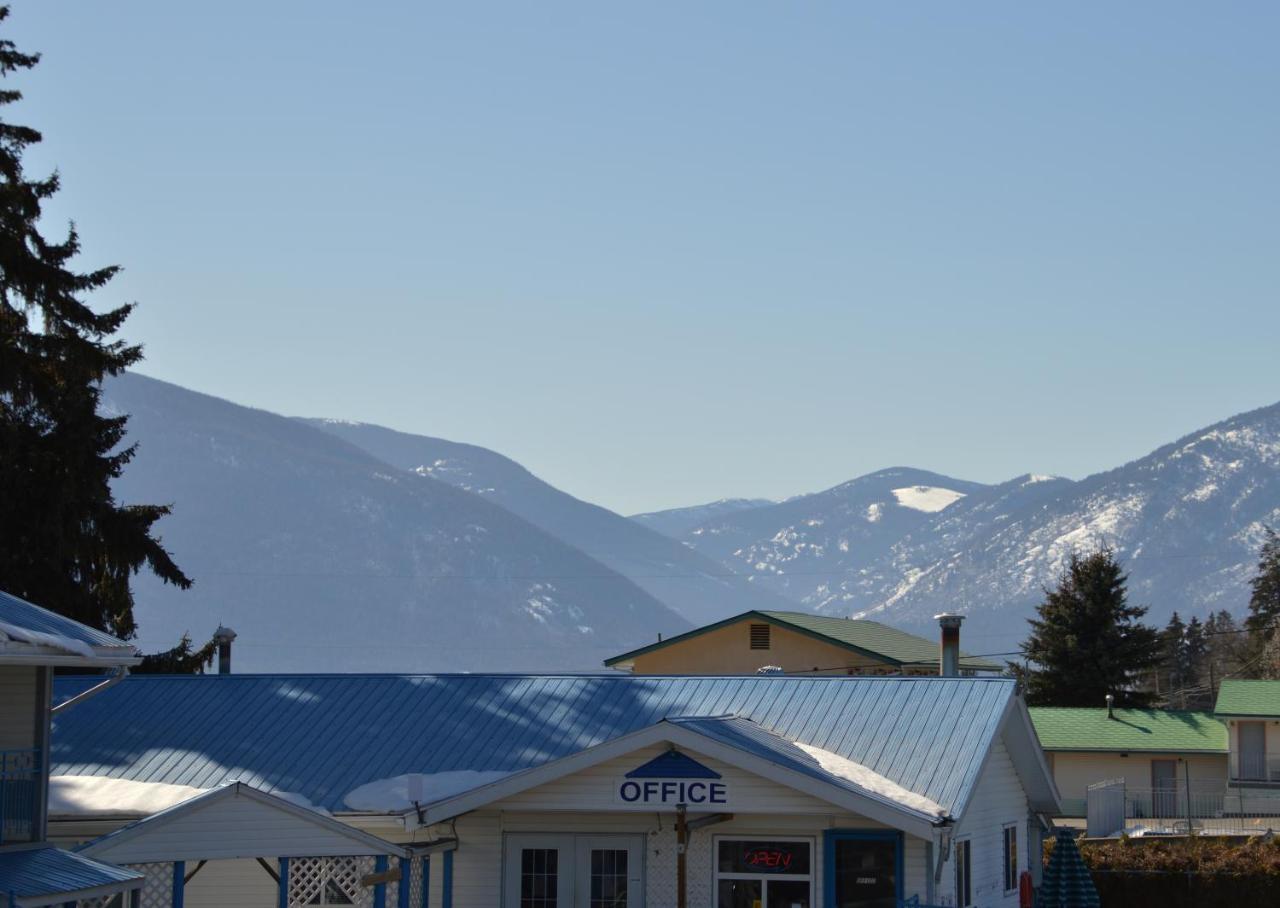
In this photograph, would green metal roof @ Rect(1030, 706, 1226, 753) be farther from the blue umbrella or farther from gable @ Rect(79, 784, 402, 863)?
gable @ Rect(79, 784, 402, 863)

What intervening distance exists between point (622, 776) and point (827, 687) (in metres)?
6.28

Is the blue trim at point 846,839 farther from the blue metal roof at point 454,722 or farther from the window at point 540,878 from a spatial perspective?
the window at point 540,878

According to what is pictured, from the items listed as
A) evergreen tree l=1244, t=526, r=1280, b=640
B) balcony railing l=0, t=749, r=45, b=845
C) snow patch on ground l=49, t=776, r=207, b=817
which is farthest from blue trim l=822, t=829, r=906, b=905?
evergreen tree l=1244, t=526, r=1280, b=640

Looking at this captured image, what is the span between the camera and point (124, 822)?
25938 millimetres

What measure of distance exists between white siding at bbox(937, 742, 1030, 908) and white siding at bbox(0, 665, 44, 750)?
12430 millimetres

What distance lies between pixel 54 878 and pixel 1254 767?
49.4 m

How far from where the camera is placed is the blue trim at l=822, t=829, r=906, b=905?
25719 mm

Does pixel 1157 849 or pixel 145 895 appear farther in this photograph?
pixel 1157 849

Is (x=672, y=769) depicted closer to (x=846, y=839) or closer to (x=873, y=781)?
(x=846, y=839)

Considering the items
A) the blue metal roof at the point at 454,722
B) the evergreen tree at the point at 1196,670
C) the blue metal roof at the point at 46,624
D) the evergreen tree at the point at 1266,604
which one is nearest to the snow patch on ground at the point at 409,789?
the blue metal roof at the point at 454,722

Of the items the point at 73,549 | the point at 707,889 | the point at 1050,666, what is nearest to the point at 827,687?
Answer: the point at 707,889

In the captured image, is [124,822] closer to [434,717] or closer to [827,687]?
[434,717]

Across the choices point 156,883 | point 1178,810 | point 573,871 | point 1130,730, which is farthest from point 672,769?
point 1130,730

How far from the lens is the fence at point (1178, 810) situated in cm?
5194
